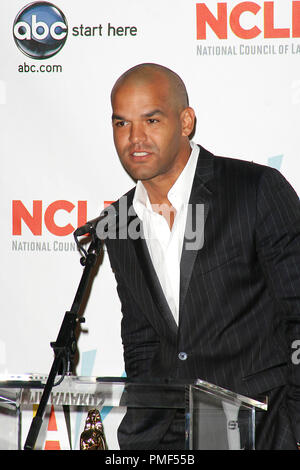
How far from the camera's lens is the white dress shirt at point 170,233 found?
2932 millimetres

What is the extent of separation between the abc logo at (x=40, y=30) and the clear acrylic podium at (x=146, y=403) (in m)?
2.12

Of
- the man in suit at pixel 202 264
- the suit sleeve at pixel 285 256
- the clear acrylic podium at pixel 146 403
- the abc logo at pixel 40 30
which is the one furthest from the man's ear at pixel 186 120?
the clear acrylic podium at pixel 146 403

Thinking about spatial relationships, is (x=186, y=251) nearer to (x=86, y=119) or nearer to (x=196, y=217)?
(x=196, y=217)

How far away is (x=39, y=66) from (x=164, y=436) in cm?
213

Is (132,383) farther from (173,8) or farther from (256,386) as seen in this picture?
(173,8)

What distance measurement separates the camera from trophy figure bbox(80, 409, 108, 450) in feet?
6.93

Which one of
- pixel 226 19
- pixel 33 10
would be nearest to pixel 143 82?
pixel 226 19

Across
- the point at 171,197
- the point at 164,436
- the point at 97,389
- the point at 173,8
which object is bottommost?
the point at 164,436

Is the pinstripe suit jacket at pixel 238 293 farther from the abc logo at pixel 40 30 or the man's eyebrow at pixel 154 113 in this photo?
the abc logo at pixel 40 30

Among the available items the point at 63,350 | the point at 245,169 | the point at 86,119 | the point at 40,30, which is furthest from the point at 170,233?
the point at 40,30

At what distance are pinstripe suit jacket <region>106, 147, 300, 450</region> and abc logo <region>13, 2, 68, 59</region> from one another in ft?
4.24

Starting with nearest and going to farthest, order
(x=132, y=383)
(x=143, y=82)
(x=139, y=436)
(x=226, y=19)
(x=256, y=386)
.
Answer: (x=132, y=383) → (x=139, y=436) → (x=256, y=386) → (x=143, y=82) → (x=226, y=19)

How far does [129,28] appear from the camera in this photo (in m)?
3.51

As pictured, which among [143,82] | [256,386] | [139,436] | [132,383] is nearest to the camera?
[132,383]
